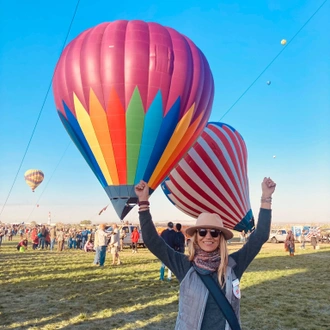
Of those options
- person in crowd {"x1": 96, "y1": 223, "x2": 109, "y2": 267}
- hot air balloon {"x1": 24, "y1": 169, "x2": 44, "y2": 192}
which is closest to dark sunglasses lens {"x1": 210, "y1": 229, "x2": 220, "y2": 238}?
person in crowd {"x1": 96, "y1": 223, "x2": 109, "y2": 267}

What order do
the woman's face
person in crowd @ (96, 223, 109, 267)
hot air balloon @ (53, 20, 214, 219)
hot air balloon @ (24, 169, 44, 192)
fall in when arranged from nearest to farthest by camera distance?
the woman's face
hot air balloon @ (53, 20, 214, 219)
person in crowd @ (96, 223, 109, 267)
hot air balloon @ (24, 169, 44, 192)

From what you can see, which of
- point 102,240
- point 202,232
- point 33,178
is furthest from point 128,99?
point 33,178

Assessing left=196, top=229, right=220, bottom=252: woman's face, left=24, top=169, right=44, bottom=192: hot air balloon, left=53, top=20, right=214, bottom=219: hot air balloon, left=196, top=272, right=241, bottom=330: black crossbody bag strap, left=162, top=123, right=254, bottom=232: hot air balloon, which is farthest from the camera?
left=24, top=169, right=44, bottom=192: hot air balloon

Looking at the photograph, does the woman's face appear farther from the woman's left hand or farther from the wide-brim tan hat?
the woman's left hand

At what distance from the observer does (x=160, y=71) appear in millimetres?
11844

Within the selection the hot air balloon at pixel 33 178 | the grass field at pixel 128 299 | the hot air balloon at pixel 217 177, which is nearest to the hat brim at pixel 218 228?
the grass field at pixel 128 299

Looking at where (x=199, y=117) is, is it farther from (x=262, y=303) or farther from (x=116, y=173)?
(x=262, y=303)

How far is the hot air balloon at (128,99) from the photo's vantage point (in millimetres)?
11719

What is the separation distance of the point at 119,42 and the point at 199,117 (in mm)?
3756

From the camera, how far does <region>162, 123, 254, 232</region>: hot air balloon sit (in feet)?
60.5

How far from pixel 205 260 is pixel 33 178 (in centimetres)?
4034

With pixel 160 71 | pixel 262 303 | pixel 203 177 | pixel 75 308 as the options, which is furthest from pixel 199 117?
pixel 75 308

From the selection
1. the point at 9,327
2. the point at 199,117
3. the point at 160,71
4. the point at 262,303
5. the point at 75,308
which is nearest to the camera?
the point at 9,327

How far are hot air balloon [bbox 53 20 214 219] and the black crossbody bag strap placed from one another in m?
9.73
